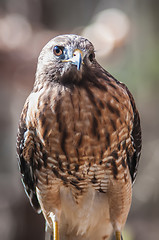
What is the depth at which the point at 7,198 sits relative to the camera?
213 inches

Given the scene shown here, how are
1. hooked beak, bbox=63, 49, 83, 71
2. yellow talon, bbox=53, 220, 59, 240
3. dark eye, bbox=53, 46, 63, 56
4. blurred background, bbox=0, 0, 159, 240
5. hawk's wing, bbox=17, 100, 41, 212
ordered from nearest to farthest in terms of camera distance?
hooked beak, bbox=63, 49, 83, 71 < dark eye, bbox=53, 46, 63, 56 < hawk's wing, bbox=17, 100, 41, 212 < yellow talon, bbox=53, 220, 59, 240 < blurred background, bbox=0, 0, 159, 240

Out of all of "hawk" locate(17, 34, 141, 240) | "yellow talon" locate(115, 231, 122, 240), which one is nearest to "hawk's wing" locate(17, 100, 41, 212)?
"hawk" locate(17, 34, 141, 240)

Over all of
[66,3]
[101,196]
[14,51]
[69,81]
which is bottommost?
[101,196]

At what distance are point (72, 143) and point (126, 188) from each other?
1.64 feet

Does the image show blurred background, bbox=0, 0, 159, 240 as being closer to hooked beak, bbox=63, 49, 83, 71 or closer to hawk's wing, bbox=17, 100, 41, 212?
hawk's wing, bbox=17, 100, 41, 212

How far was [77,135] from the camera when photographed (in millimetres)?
2119

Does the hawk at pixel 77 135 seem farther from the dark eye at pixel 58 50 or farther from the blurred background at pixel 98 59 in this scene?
the blurred background at pixel 98 59

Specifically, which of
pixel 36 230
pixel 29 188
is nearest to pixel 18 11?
pixel 36 230

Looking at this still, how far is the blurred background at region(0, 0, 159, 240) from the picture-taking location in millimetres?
4109

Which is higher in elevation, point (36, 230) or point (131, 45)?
point (131, 45)

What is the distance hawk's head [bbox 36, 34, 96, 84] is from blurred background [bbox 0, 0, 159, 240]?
180 cm

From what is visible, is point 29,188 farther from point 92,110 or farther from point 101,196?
point 92,110

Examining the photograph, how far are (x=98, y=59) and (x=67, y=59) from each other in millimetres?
2623

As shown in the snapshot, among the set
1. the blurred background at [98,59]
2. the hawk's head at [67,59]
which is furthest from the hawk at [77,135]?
the blurred background at [98,59]
